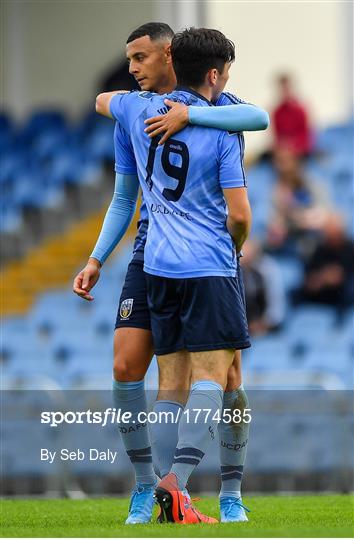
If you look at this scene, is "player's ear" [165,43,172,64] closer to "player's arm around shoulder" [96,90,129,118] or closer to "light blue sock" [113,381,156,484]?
"player's arm around shoulder" [96,90,129,118]

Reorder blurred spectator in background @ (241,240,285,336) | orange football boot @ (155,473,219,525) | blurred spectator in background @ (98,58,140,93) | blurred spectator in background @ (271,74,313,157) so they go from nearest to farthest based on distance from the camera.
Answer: orange football boot @ (155,473,219,525) → blurred spectator in background @ (241,240,285,336) → blurred spectator in background @ (271,74,313,157) → blurred spectator in background @ (98,58,140,93)

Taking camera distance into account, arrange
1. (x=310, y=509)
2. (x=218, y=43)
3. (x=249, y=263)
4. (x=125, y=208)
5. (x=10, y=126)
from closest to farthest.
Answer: (x=218, y=43) < (x=125, y=208) < (x=310, y=509) < (x=249, y=263) < (x=10, y=126)

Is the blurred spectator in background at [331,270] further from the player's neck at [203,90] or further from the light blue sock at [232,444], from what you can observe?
the player's neck at [203,90]

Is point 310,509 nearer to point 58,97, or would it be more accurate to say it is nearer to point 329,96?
point 329,96

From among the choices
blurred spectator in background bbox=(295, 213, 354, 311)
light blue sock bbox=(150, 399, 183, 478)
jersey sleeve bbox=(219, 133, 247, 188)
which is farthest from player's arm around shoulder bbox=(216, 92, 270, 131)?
blurred spectator in background bbox=(295, 213, 354, 311)

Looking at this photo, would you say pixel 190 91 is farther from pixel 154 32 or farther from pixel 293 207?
pixel 293 207

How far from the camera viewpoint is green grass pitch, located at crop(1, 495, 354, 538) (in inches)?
187

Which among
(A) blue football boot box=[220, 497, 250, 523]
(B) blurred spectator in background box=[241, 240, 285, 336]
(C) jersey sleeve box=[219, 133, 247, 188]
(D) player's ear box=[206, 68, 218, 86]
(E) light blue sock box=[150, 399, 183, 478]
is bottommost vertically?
(B) blurred spectator in background box=[241, 240, 285, 336]

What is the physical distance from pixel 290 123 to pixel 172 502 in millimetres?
9482

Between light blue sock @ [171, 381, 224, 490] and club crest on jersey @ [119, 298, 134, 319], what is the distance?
1.48 feet

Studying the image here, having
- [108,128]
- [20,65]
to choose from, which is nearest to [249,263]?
[108,128]

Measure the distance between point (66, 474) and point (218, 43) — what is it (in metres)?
4.53

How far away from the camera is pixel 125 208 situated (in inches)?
221

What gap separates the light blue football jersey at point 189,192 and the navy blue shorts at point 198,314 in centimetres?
5
